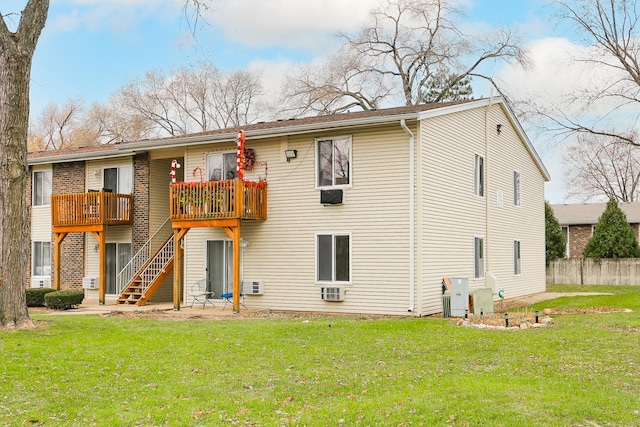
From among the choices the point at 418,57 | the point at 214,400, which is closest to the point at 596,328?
the point at 214,400

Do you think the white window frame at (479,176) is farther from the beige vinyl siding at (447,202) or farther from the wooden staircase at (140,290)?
the wooden staircase at (140,290)

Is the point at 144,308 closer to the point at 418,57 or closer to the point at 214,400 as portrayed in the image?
the point at 214,400

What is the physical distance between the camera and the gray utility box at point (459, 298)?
1703 centimetres

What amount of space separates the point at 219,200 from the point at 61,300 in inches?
222

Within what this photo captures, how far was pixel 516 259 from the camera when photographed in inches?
985

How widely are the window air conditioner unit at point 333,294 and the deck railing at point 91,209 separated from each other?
26.8 feet

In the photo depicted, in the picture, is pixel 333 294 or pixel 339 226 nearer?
pixel 333 294

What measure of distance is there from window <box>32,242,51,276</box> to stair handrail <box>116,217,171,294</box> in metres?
3.76

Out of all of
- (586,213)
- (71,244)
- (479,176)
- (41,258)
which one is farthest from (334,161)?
(586,213)

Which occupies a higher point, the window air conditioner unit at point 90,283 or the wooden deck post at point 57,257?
the wooden deck post at point 57,257

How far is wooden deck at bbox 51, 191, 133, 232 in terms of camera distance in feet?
74.0

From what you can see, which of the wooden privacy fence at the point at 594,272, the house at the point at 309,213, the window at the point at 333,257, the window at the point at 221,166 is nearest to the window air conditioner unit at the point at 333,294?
the house at the point at 309,213

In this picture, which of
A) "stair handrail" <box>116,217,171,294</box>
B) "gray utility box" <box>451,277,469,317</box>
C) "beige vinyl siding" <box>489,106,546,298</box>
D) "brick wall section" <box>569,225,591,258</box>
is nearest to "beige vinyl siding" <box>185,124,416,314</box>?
"gray utility box" <box>451,277,469,317</box>

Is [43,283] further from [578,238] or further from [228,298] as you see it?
[578,238]
